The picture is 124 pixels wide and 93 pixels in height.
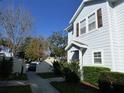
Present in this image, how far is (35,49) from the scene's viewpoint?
152 feet

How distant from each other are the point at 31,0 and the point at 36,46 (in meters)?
25.4

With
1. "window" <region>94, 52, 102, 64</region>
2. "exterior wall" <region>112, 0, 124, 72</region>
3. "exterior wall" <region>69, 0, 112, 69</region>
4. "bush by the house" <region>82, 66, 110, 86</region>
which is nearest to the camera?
"exterior wall" <region>112, 0, 124, 72</region>

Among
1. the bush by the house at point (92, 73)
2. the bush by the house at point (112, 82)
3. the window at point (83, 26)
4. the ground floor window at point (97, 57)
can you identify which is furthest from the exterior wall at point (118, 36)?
the window at point (83, 26)

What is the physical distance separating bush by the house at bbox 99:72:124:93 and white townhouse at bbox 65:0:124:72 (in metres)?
2.64

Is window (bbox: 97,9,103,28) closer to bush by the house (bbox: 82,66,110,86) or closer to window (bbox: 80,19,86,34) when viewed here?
window (bbox: 80,19,86,34)

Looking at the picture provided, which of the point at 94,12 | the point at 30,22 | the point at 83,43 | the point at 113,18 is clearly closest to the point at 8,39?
the point at 30,22

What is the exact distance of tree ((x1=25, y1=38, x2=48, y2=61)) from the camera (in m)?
45.9

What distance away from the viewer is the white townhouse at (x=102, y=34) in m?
12.7

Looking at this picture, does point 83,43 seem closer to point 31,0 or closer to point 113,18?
point 113,18

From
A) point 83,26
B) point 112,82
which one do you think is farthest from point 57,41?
point 112,82

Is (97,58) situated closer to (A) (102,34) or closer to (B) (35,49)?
(A) (102,34)

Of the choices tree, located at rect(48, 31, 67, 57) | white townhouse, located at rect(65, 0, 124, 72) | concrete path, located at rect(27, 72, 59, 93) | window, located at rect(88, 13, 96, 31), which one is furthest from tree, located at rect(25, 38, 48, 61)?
window, located at rect(88, 13, 96, 31)

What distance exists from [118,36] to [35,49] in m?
35.2

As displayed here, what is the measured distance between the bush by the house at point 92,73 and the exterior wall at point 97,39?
0.70 m
